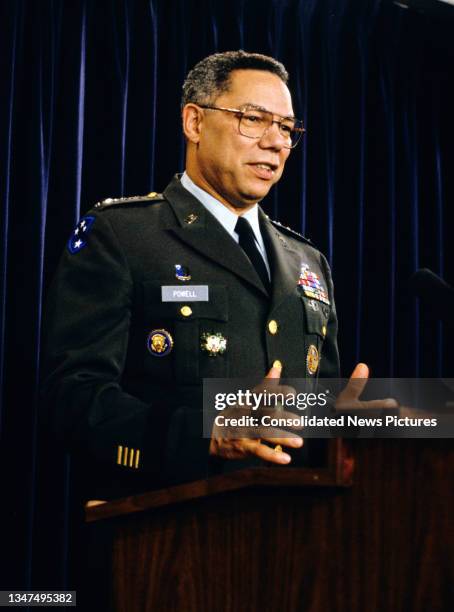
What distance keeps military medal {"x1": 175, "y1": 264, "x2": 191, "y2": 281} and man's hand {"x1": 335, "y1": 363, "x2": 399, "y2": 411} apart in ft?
2.07

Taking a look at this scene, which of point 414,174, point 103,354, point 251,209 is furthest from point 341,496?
point 414,174

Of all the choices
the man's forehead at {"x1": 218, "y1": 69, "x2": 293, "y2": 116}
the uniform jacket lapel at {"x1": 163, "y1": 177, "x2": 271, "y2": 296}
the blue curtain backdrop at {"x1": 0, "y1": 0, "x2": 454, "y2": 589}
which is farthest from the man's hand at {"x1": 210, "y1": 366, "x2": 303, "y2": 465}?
the blue curtain backdrop at {"x1": 0, "y1": 0, "x2": 454, "y2": 589}

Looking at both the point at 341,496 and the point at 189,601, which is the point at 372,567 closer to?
the point at 341,496

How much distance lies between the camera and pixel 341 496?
0.84m

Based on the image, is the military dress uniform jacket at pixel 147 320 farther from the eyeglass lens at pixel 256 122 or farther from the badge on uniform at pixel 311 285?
the eyeglass lens at pixel 256 122

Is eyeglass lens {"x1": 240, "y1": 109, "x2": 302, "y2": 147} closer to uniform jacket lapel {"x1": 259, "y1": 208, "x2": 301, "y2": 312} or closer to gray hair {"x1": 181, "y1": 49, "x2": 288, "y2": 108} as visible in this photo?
gray hair {"x1": 181, "y1": 49, "x2": 288, "y2": 108}

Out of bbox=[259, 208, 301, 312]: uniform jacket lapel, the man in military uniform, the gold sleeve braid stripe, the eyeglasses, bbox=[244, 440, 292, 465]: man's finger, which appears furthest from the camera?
the eyeglasses

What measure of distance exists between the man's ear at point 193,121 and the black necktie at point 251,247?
226mm

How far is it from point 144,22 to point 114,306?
1.41 metres

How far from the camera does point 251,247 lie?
5.83ft

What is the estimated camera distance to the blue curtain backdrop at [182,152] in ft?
7.52

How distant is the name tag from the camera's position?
163 centimetres

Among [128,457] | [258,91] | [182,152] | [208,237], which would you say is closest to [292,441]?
[128,457]

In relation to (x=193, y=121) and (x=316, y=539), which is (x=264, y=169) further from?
(x=316, y=539)
